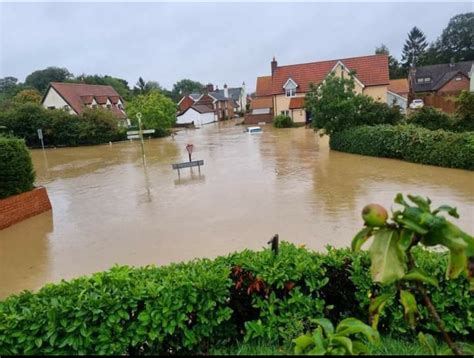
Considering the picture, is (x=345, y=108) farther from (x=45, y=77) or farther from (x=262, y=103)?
(x=45, y=77)

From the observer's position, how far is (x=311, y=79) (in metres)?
38.2

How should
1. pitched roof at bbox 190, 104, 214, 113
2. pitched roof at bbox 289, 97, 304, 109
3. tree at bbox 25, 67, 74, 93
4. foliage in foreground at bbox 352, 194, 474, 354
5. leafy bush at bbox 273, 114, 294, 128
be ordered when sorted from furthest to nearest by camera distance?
tree at bbox 25, 67, 74, 93, pitched roof at bbox 190, 104, 214, 113, pitched roof at bbox 289, 97, 304, 109, leafy bush at bbox 273, 114, 294, 128, foliage in foreground at bbox 352, 194, 474, 354

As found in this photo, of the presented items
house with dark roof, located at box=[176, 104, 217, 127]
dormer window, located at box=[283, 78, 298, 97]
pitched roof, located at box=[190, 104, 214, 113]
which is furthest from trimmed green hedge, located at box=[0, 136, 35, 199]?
pitched roof, located at box=[190, 104, 214, 113]

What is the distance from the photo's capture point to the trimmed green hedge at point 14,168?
31.8ft

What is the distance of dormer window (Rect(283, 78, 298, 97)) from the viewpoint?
127 ft

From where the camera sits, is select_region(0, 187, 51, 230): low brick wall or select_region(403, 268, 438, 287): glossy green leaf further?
select_region(0, 187, 51, 230): low brick wall

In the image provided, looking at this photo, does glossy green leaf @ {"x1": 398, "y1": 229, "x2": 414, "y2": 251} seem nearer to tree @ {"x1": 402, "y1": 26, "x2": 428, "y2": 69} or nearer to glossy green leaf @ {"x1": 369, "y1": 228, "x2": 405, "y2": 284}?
glossy green leaf @ {"x1": 369, "y1": 228, "x2": 405, "y2": 284}

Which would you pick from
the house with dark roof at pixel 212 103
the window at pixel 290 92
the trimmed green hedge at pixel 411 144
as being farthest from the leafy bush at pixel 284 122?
the house with dark roof at pixel 212 103

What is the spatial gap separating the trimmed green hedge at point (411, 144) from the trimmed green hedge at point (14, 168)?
14.3 metres

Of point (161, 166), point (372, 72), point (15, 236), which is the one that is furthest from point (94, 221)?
point (372, 72)

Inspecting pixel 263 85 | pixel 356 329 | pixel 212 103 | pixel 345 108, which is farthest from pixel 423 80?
pixel 356 329

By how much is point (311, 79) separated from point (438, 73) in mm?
23588

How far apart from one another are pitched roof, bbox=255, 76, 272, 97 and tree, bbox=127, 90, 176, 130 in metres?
13.0

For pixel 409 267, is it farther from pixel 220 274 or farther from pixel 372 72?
pixel 372 72
